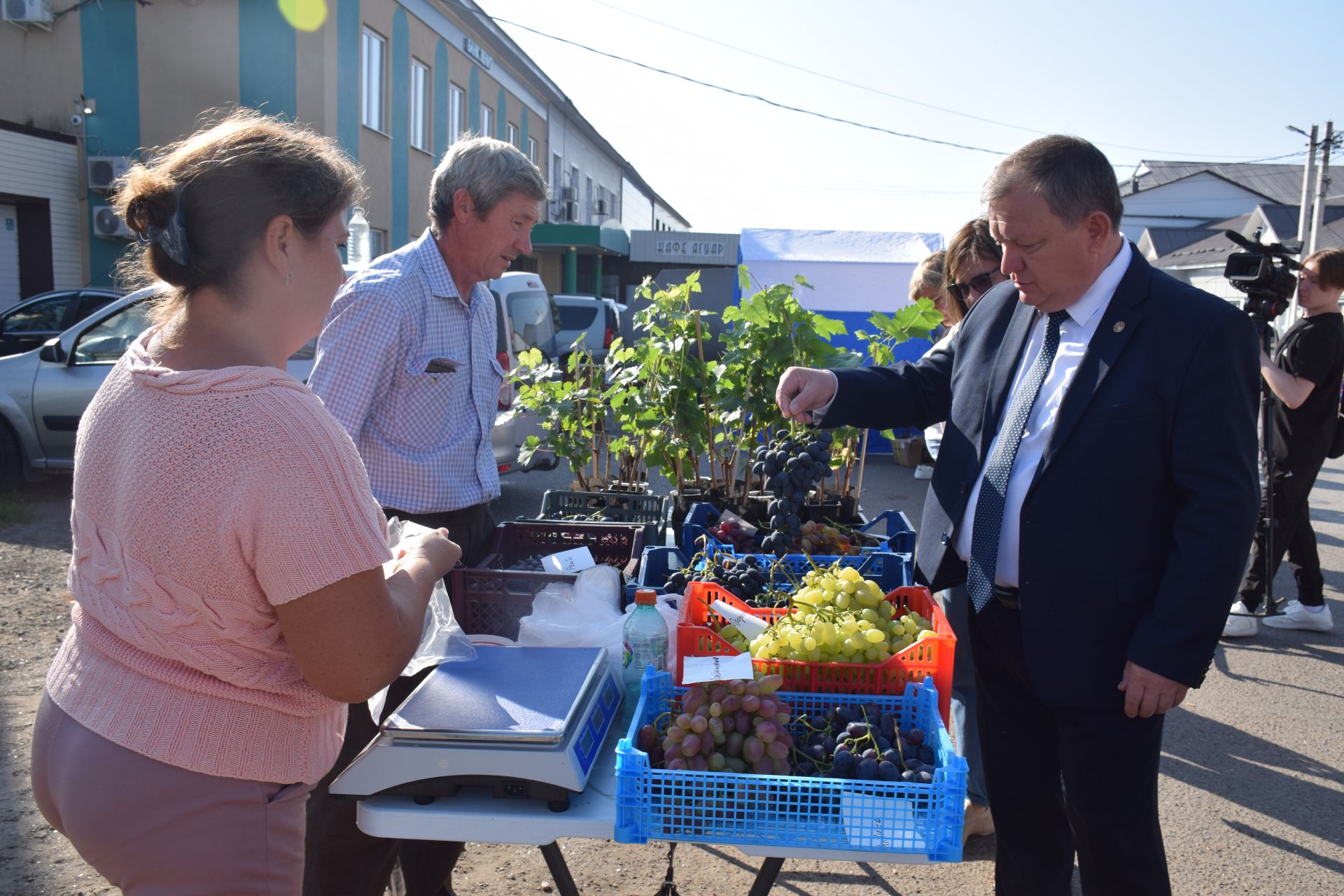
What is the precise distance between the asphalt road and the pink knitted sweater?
7.13 feet

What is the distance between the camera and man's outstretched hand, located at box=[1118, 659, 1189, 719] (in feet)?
6.03

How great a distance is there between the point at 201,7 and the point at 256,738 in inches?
583

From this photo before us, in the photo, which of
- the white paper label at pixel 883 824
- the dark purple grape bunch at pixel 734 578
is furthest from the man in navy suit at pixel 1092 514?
the white paper label at pixel 883 824

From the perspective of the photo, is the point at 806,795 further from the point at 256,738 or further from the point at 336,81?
the point at 336,81

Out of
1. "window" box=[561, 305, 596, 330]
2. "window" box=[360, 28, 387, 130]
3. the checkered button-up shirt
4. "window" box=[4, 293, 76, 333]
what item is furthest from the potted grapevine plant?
"window" box=[360, 28, 387, 130]

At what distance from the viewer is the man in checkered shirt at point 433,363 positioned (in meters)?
2.35

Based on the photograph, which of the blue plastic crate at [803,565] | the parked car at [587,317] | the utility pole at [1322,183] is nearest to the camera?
the blue plastic crate at [803,565]

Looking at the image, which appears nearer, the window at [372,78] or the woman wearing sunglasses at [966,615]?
the woman wearing sunglasses at [966,615]

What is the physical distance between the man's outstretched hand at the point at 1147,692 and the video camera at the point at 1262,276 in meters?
3.38

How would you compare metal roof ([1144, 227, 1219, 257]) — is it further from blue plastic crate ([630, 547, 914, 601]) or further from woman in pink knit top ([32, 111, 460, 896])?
woman in pink knit top ([32, 111, 460, 896])

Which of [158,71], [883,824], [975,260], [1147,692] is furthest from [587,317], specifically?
[883,824]

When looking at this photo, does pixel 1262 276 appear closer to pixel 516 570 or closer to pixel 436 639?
pixel 516 570

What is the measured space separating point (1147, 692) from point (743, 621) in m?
0.85

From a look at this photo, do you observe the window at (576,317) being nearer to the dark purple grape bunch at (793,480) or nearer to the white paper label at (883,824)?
the dark purple grape bunch at (793,480)
